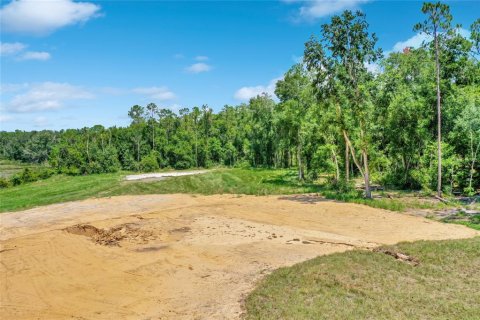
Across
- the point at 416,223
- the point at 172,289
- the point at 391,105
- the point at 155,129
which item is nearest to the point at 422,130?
the point at 391,105

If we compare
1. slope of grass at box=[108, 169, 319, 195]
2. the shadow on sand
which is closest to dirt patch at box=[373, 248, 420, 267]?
the shadow on sand

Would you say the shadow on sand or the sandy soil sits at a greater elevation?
the shadow on sand

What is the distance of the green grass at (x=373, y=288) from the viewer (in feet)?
30.2

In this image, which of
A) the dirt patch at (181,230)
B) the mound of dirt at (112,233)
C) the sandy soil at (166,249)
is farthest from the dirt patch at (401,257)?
the mound of dirt at (112,233)

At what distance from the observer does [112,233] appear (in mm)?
19828

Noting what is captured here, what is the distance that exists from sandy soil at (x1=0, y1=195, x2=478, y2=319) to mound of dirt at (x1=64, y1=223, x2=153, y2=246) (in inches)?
2.1

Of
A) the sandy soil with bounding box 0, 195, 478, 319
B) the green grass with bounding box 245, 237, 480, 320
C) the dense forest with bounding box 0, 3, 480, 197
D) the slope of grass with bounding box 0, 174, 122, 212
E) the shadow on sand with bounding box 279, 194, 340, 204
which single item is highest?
the dense forest with bounding box 0, 3, 480, 197

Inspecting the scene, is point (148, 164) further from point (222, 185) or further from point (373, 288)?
point (373, 288)

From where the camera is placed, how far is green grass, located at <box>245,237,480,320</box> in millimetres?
9203

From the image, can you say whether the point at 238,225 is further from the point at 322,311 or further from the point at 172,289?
the point at 322,311

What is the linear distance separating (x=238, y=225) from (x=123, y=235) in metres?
5.94

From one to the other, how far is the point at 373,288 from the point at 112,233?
1382cm

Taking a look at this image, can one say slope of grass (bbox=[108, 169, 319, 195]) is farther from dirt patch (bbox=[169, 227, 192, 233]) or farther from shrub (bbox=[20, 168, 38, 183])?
shrub (bbox=[20, 168, 38, 183])

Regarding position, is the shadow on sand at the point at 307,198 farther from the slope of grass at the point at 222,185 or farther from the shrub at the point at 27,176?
the shrub at the point at 27,176
